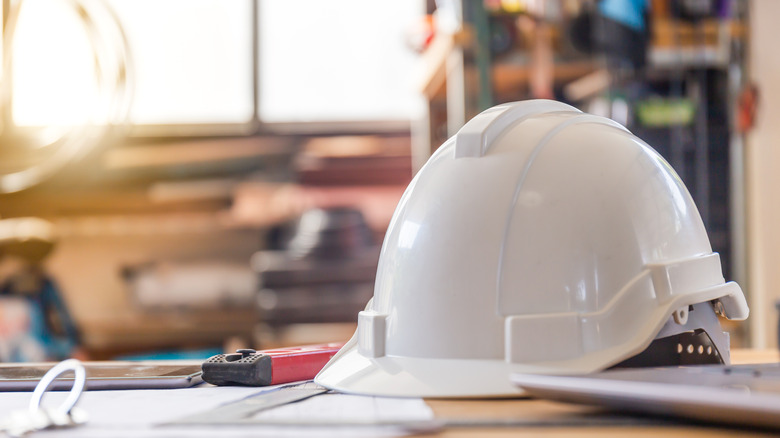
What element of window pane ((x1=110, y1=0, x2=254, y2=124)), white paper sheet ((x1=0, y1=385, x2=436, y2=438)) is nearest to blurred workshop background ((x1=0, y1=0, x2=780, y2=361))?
window pane ((x1=110, y1=0, x2=254, y2=124))

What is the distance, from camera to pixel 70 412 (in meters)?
0.47

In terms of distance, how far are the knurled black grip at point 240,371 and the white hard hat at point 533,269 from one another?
0.05 metres

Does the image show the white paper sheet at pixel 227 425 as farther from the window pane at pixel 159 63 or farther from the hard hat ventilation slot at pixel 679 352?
the window pane at pixel 159 63

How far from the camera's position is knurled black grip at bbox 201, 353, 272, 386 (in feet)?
2.03

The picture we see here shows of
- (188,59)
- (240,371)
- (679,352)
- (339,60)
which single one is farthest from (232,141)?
(679,352)

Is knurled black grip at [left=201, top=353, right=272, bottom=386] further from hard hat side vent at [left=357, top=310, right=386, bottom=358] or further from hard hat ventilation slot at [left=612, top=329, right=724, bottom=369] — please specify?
hard hat ventilation slot at [left=612, top=329, right=724, bottom=369]

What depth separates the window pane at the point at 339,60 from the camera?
3.52 metres

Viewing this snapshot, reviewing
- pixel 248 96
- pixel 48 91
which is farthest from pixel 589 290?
pixel 48 91

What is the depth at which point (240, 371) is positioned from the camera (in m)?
0.62

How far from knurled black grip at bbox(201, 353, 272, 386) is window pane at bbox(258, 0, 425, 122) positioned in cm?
293

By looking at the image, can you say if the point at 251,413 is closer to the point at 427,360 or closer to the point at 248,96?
the point at 427,360

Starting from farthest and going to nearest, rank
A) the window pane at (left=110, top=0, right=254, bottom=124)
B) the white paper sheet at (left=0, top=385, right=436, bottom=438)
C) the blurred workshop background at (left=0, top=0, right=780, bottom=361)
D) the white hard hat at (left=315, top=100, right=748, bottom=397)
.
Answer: the window pane at (left=110, top=0, right=254, bottom=124)
the blurred workshop background at (left=0, top=0, right=780, bottom=361)
the white hard hat at (left=315, top=100, right=748, bottom=397)
the white paper sheet at (left=0, top=385, right=436, bottom=438)

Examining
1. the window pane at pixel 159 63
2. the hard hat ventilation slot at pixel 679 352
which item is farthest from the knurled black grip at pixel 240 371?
the window pane at pixel 159 63

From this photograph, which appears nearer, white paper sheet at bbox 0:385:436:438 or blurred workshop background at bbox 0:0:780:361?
white paper sheet at bbox 0:385:436:438
